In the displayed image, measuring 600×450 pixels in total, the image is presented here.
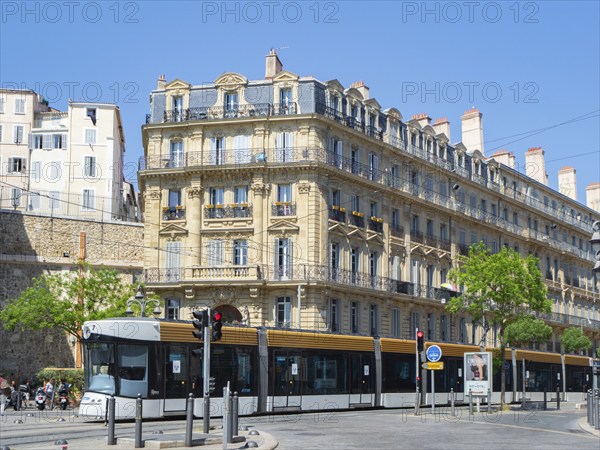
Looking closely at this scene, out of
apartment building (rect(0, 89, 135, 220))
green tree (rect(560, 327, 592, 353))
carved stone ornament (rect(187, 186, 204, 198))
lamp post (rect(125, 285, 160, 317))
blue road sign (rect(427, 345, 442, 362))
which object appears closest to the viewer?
blue road sign (rect(427, 345, 442, 362))

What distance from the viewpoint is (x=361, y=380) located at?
110 ft

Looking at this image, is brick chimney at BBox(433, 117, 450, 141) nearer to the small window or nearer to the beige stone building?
the beige stone building

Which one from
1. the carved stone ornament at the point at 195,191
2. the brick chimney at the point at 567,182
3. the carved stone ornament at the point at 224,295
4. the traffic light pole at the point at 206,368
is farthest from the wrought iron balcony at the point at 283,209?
the brick chimney at the point at 567,182

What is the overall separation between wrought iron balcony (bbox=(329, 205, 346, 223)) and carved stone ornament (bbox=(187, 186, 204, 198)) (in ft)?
21.5

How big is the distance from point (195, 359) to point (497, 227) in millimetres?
37478

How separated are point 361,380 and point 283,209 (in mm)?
13713

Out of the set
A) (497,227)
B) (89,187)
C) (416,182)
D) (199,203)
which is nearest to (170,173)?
(199,203)

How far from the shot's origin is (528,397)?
4475 cm

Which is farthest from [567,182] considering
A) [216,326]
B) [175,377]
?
[216,326]

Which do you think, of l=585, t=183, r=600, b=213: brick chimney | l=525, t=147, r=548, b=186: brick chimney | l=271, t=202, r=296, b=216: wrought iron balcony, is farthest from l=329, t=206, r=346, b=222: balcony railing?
l=585, t=183, r=600, b=213: brick chimney

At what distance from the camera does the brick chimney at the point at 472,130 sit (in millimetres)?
65125

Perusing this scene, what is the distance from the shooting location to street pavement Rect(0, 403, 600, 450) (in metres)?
17.9

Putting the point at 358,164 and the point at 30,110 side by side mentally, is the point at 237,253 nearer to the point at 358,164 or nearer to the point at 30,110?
the point at 358,164

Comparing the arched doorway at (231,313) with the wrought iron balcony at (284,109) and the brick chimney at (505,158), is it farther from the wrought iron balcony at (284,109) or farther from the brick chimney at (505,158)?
the brick chimney at (505,158)
